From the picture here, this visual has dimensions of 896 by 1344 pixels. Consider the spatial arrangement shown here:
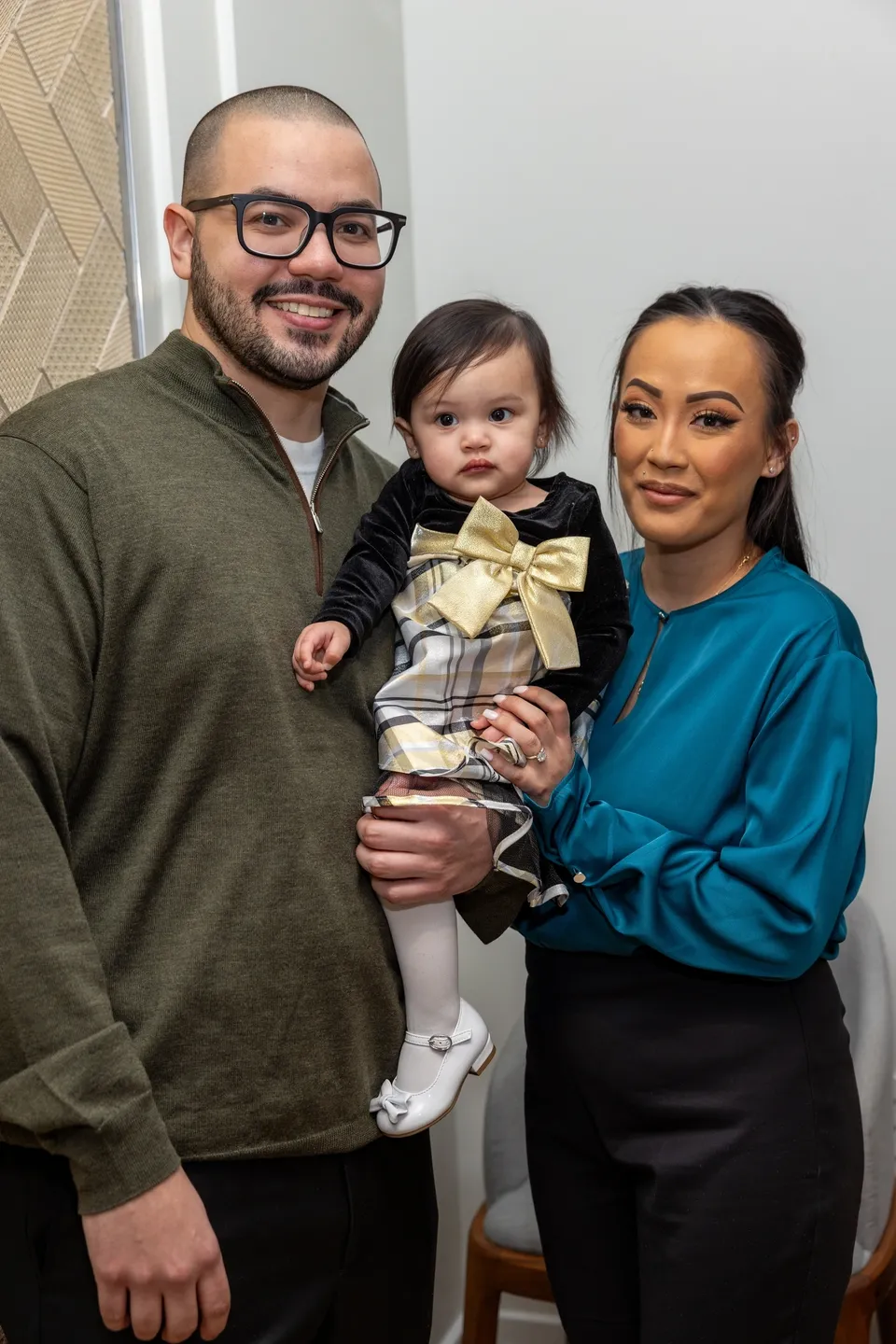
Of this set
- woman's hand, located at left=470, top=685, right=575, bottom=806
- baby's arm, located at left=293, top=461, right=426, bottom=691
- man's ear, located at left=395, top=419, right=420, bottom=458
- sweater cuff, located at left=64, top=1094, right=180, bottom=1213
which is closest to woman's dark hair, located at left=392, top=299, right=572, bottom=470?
man's ear, located at left=395, top=419, right=420, bottom=458

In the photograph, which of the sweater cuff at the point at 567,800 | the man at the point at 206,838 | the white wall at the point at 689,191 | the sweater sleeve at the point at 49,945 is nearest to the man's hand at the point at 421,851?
the man at the point at 206,838

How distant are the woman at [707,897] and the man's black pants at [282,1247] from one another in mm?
260

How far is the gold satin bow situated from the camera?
5.18ft

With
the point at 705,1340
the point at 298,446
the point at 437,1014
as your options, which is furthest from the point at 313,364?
the point at 705,1340

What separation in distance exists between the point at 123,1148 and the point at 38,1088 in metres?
0.10

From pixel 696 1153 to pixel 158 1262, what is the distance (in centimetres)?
67

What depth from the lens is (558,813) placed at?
162cm

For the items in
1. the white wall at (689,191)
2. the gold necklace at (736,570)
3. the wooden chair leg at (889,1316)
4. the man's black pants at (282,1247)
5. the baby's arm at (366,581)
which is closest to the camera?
the man's black pants at (282,1247)

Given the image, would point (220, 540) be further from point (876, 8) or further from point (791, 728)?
point (876, 8)

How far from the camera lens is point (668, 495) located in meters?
1.66

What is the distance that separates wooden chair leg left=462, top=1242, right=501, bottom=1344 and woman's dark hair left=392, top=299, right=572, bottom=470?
1499 millimetres

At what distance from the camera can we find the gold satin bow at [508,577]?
62.1 inches

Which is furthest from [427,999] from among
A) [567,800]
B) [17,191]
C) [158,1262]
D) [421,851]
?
[17,191]

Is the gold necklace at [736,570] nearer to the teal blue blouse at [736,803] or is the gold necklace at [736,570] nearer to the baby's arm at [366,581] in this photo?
the teal blue blouse at [736,803]
